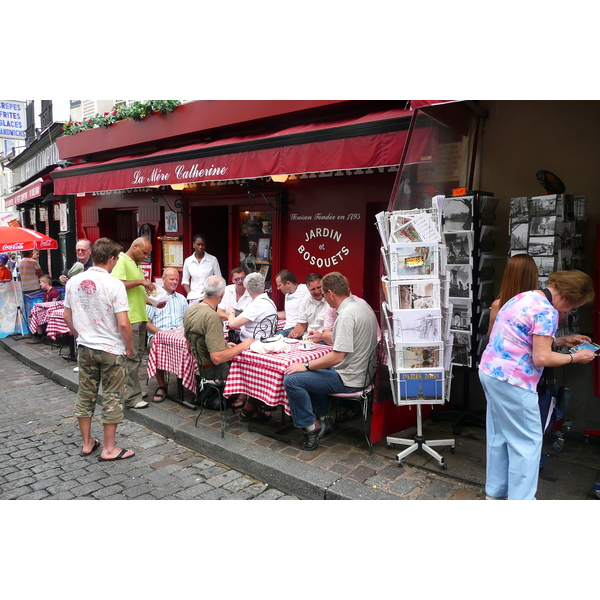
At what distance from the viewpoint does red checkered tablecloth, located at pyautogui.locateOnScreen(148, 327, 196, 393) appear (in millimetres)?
5316

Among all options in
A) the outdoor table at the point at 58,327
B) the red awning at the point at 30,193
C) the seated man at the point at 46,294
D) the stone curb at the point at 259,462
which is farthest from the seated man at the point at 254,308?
the red awning at the point at 30,193

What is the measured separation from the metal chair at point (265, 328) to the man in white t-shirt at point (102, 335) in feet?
4.34

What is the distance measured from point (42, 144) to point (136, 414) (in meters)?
13.7

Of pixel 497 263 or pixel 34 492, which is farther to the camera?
pixel 497 263

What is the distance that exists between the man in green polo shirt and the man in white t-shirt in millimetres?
1007

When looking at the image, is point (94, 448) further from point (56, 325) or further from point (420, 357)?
point (56, 325)

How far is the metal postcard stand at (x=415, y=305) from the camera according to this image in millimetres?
3914

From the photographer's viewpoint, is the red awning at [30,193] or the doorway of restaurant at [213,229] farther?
the red awning at [30,193]

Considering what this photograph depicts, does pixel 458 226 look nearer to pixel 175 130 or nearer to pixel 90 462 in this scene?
pixel 90 462

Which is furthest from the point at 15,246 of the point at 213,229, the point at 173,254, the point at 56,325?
the point at 213,229

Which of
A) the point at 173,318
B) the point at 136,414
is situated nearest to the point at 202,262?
the point at 173,318

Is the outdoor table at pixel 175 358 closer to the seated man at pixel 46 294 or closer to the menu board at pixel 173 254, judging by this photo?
the menu board at pixel 173 254

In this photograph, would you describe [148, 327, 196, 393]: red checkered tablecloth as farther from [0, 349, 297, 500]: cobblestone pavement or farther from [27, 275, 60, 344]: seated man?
[27, 275, 60, 344]: seated man

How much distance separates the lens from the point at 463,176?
5.25 metres
